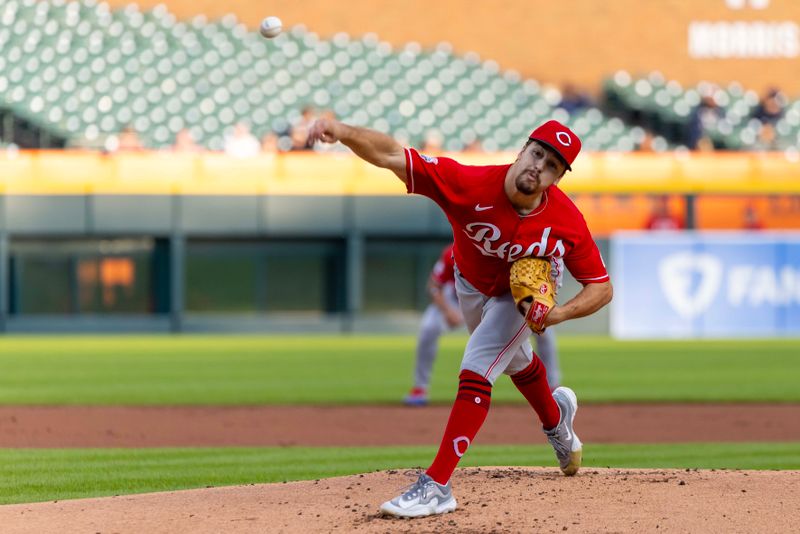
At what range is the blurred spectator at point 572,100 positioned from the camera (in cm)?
2536

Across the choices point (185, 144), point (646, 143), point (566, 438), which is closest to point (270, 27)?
point (566, 438)

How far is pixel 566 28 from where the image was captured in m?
28.3

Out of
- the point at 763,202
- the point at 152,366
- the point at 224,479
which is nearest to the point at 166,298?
the point at 152,366

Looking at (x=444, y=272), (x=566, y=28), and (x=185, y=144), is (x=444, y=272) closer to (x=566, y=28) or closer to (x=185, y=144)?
(x=185, y=144)

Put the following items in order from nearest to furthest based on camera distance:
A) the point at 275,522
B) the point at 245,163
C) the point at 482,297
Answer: the point at 275,522
the point at 482,297
the point at 245,163

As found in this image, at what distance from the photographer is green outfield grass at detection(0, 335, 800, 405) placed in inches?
462

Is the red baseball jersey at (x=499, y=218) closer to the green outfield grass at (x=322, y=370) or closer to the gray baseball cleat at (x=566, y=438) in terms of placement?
the gray baseball cleat at (x=566, y=438)

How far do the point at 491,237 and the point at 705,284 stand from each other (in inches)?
663

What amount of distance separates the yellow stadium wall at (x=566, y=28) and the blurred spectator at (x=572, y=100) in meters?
1.23

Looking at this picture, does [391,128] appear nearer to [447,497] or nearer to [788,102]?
[788,102]

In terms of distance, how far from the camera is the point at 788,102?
2750cm

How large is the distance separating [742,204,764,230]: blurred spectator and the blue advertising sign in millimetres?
1417

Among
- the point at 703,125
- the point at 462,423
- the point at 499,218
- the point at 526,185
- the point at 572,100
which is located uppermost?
the point at 572,100

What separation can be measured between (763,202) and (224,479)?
18.4 metres
